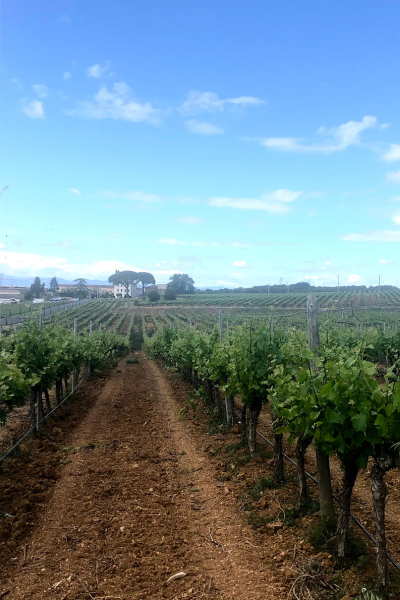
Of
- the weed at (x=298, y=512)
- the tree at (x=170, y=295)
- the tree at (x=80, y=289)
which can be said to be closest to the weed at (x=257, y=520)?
the weed at (x=298, y=512)

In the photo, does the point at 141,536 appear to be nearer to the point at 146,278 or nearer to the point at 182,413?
the point at 182,413

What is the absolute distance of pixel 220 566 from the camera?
171 inches

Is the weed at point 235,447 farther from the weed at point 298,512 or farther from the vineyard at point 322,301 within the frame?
the vineyard at point 322,301

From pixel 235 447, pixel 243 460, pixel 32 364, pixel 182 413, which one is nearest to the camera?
pixel 243 460

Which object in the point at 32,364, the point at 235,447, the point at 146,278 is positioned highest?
the point at 146,278

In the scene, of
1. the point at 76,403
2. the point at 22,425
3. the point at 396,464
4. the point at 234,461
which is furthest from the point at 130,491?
the point at 76,403

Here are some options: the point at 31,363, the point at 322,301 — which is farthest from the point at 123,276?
the point at 31,363

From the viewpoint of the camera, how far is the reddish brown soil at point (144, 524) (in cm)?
409

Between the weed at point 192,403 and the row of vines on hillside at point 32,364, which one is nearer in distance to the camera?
the row of vines on hillside at point 32,364

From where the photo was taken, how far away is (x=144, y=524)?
529 cm

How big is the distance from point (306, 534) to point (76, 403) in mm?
10485

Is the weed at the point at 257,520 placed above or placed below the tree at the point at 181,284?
below

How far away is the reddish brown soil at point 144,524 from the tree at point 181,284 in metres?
69.1

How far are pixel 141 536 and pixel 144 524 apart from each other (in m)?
0.30
